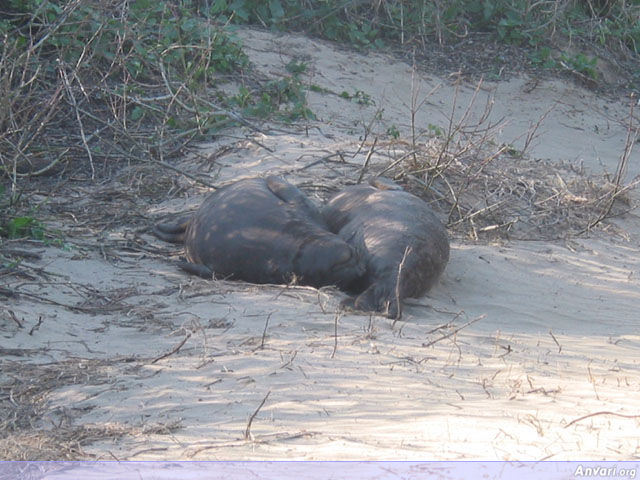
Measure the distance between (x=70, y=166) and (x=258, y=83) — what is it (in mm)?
2270

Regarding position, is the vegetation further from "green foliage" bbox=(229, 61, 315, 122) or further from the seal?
the seal

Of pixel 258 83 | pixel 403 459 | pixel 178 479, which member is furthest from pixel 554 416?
pixel 258 83

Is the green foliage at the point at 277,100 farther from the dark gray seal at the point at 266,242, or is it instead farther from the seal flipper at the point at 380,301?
the seal flipper at the point at 380,301

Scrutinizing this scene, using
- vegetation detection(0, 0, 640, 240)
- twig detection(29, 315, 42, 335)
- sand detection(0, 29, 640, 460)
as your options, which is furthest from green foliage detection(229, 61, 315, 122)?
twig detection(29, 315, 42, 335)

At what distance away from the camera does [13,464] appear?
2938 millimetres

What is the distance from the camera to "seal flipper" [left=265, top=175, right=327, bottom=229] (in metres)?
6.14

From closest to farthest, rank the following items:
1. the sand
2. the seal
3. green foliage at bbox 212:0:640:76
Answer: the sand, the seal, green foliage at bbox 212:0:640:76

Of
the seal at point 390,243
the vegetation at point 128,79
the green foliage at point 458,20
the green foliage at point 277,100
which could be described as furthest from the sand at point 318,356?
the green foliage at point 458,20

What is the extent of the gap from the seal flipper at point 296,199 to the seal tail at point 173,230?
65 centimetres

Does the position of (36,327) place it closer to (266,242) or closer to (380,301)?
(266,242)

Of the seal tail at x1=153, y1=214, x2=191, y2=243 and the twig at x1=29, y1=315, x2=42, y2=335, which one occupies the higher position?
the twig at x1=29, y1=315, x2=42, y2=335

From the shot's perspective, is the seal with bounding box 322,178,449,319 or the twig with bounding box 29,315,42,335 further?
the seal with bounding box 322,178,449,319

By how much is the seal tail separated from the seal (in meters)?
0.96

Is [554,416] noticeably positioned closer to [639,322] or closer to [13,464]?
[13,464]
